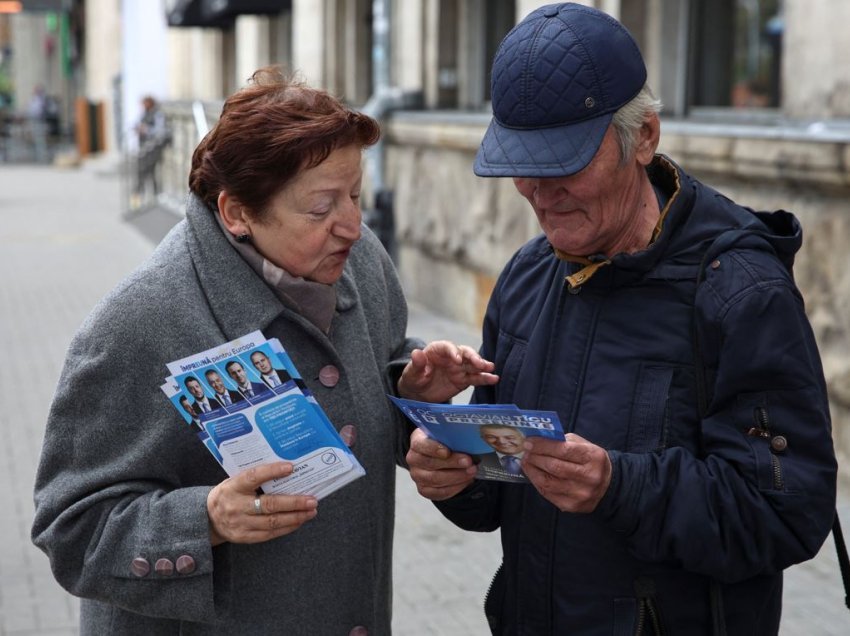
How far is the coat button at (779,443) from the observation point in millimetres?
1979

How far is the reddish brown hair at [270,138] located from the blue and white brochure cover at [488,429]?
18.0 inches

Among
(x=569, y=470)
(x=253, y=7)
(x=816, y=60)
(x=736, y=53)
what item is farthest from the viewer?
(x=253, y=7)

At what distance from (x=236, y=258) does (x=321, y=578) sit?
601 mm

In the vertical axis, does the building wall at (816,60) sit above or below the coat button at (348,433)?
above

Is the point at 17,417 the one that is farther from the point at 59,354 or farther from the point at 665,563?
the point at 665,563

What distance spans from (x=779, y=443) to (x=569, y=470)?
1.07 feet

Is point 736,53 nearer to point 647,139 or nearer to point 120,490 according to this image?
point 647,139

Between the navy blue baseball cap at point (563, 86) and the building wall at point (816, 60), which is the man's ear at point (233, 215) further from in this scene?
the building wall at point (816, 60)

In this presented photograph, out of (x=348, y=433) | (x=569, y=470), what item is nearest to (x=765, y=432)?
(x=569, y=470)

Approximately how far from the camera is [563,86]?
6.63ft

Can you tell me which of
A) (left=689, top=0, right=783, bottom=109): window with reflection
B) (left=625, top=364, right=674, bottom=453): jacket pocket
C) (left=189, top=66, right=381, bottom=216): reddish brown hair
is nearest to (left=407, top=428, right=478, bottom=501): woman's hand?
(left=625, top=364, right=674, bottom=453): jacket pocket

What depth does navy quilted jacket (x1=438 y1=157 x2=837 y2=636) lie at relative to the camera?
1987 mm

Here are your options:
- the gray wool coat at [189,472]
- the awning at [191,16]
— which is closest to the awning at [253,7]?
the awning at [191,16]

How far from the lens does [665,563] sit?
6.91ft
